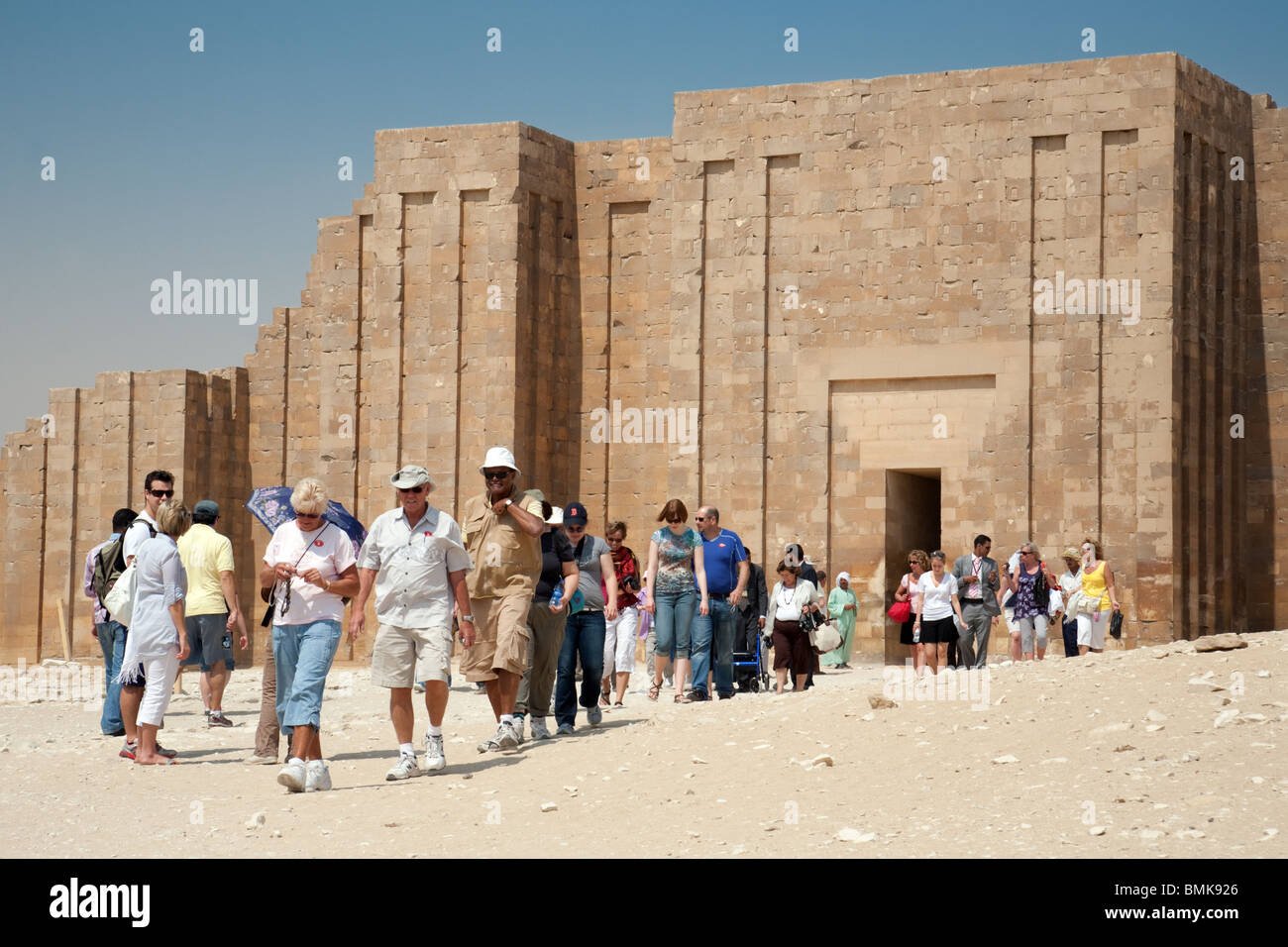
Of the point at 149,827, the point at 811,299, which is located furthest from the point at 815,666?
the point at 149,827

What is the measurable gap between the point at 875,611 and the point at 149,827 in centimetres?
1373

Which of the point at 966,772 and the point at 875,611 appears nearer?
the point at 966,772

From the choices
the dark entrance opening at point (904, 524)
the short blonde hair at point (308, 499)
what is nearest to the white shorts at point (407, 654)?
the short blonde hair at point (308, 499)

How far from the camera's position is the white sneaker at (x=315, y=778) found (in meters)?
10.3

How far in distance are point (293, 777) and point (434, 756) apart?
1.04 m

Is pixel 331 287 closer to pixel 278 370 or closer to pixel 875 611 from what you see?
pixel 278 370

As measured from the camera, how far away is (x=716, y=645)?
14.7 meters

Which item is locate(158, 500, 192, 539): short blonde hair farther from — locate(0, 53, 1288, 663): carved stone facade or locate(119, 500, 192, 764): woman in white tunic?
locate(0, 53, 1288, 663): carved stone facade

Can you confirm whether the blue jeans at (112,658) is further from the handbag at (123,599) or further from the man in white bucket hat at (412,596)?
the man in white bucket hat at (412,596)

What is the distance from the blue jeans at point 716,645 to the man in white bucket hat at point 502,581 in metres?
2.86

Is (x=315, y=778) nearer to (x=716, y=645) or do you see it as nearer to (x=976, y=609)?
(x=716, y=645)

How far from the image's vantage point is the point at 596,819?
9086mm

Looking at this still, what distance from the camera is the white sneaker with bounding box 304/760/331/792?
1032cm

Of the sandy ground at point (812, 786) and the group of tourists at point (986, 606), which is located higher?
the group of tourists at point (986, 606)
